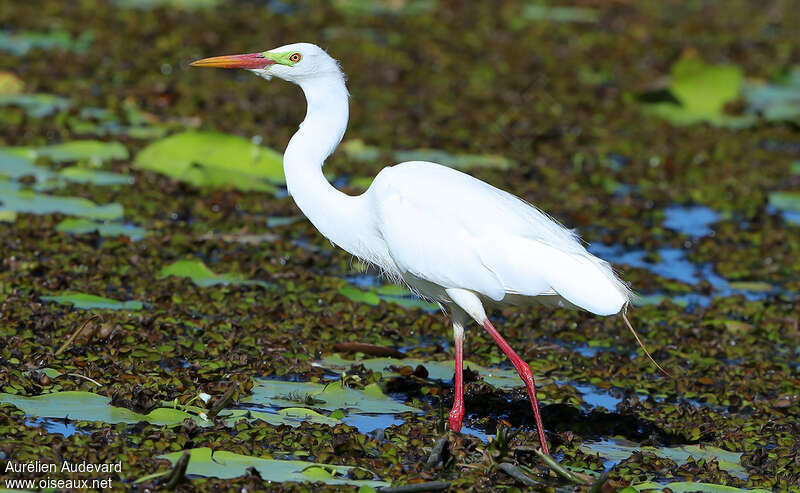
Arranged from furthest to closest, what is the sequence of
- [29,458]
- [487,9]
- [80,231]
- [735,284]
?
[487,9] < [735,284] < [80,231] < [29,458]

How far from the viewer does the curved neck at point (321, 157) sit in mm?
5070

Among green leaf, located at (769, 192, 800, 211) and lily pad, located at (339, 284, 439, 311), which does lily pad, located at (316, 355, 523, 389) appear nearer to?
lily pad, located at (339, 284, 439, 311)

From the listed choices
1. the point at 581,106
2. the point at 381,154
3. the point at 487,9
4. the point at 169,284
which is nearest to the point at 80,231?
the point at 169,284

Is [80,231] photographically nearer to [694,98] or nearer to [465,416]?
[465,416]

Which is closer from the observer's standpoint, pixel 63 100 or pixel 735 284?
pixel 735 284

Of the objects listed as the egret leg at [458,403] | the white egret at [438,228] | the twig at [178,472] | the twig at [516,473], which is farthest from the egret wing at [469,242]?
the twig at [178,472]

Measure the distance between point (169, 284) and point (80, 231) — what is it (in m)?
0.99

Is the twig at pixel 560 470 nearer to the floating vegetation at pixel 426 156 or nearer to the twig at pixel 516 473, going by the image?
the twig at pixel 516 473

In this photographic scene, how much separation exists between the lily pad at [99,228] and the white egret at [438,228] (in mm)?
2290

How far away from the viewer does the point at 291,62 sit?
513 centimetres

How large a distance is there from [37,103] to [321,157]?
5.04m

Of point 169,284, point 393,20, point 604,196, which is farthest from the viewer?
point 393,20

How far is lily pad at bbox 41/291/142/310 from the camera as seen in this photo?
602cm

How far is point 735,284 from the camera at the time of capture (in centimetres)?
765
